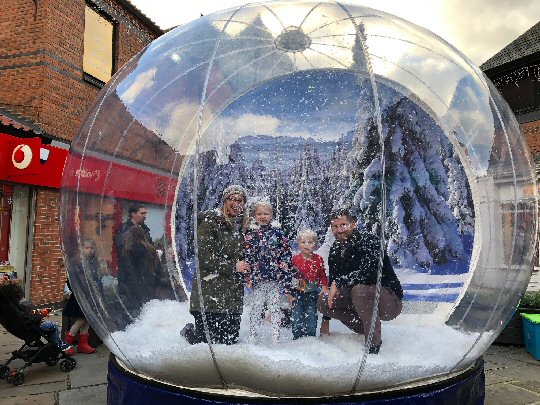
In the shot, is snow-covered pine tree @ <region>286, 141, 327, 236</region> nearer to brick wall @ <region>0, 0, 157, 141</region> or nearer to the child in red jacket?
the child in red jacket

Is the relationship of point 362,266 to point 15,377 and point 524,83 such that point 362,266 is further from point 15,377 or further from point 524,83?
point 524,83

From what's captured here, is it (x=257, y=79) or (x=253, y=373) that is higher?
(x=257, y=79)

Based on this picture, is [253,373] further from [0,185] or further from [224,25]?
[0,185]

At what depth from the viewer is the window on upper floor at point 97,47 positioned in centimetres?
1037

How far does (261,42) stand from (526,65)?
11760mm

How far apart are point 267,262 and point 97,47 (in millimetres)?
10037

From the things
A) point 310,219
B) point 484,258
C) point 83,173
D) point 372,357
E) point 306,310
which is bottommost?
point 372,357

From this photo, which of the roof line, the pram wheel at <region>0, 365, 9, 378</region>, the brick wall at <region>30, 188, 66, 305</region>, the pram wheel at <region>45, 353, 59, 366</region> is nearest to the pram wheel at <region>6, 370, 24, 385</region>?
the pram wheel at <region>0, 365, 9, 378</region>

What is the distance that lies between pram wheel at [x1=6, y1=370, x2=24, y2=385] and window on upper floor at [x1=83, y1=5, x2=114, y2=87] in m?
7.25

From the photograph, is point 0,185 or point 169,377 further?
point 0,185

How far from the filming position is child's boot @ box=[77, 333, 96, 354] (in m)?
5.88

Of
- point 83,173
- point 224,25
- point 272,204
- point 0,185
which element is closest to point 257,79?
point 224,25

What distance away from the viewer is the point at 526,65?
481 inches

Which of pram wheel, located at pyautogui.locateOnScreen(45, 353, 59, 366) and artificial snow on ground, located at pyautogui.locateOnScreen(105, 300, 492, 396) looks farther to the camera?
pram wheel, located at pyautogui.locateOnScreen(45, 353, 59, 366)
